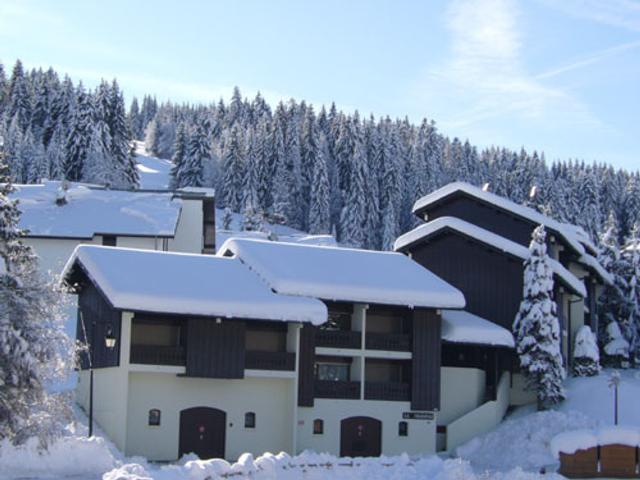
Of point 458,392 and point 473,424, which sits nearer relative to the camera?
point 473,424

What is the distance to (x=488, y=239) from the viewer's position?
5134 centimetres

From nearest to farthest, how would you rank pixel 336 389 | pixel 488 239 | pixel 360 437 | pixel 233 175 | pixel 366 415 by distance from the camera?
pixel 360 437, pixel 336 389, pixel 366 415, pixel 488 239, pixel 233 175

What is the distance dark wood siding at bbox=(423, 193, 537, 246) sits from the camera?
53562 millimetres

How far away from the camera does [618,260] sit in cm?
6059

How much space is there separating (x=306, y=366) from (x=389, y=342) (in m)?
4.26

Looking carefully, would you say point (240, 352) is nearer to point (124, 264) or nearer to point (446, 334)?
point (124, 264)

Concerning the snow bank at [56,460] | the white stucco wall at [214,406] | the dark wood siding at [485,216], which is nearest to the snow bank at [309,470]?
the snow bank at [56,460]

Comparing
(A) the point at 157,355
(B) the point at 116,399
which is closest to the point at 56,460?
(B) the point at 116,399

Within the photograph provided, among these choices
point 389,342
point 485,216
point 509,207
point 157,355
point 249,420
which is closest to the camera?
point 157,355

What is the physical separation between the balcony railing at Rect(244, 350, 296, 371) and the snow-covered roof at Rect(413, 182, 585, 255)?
15.9 meters

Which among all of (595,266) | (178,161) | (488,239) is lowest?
(595,266)

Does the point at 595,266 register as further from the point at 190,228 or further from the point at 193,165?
the point at 193,165

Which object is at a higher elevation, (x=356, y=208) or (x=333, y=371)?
(x=356, y=208)

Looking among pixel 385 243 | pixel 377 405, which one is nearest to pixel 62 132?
pixel 385 243
